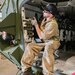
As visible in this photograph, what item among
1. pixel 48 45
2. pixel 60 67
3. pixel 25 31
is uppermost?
pixel 25 31

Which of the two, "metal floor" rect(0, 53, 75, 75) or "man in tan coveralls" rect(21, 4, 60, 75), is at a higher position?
"man in tan coveralls" rect(21, 4, 60, 75)

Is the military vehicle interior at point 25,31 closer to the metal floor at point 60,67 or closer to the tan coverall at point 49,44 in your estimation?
the metal floor at point 60,67

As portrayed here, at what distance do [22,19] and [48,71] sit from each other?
4.03ft

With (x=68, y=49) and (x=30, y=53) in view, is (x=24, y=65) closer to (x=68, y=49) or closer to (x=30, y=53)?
(x=30, y=53)

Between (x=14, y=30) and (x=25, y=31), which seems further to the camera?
(x=25, y=31)

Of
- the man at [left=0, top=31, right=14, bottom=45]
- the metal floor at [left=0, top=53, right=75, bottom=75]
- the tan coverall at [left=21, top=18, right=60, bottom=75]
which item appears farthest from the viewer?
the man at [left=0, top=31, right=14, bottom=45]

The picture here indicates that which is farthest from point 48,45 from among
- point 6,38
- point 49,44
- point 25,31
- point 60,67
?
point 6,38

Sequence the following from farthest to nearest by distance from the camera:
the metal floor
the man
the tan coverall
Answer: the man → the metal floor → the tan coverall

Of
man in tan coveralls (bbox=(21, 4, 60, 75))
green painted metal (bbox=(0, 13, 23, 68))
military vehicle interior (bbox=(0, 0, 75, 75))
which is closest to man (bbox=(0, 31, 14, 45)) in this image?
military vehicle interior (bbox=(0, 0, 75, 75))

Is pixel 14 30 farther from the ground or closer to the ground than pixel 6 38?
farther from the ground

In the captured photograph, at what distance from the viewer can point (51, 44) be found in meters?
3.36

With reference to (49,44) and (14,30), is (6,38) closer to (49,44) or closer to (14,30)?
(14,30)

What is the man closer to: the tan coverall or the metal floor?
the metal floor

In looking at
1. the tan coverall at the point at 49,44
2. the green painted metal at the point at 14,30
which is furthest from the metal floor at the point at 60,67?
the green painted metal at the point at 14,30
